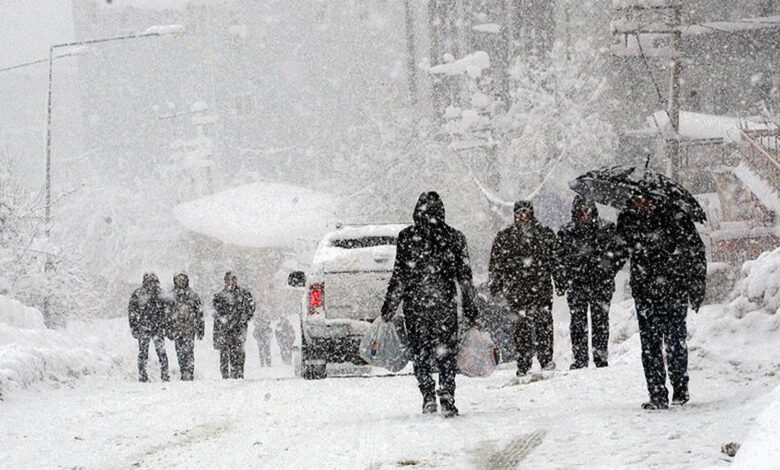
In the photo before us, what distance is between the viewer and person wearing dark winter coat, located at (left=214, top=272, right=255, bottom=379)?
16328 mm

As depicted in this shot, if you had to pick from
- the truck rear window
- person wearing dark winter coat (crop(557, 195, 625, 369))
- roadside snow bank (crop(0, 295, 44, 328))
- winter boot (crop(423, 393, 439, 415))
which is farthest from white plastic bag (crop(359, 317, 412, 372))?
roadside snow bank (crop(0, 295, 44, 328))

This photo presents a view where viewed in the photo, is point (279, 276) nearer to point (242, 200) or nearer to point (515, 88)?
point (242, 200)

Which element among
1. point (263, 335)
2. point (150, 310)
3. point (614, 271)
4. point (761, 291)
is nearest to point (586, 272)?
point (761, 291)

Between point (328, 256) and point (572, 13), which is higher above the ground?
point (572, 13)

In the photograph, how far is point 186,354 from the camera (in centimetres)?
1664

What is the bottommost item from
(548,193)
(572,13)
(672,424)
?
(672,424)

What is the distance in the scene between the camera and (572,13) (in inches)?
2068

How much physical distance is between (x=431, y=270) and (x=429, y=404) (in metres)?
1.04

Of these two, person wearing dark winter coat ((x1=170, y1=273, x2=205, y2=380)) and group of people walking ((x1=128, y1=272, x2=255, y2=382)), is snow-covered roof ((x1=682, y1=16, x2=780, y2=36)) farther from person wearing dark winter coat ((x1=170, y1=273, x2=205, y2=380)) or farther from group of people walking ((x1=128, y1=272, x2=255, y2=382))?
person wearing dark winter coat ((x1=170, y1=273, x2=205, y2=380))

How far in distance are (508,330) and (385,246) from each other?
7.47ft

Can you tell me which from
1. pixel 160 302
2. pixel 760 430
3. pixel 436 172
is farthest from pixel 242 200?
pixel 760 430

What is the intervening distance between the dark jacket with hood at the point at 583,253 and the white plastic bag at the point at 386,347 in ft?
11.1

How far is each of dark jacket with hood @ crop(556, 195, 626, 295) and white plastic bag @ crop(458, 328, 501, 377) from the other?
3.11 meters

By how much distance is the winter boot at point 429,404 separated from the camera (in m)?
A: 8.68
